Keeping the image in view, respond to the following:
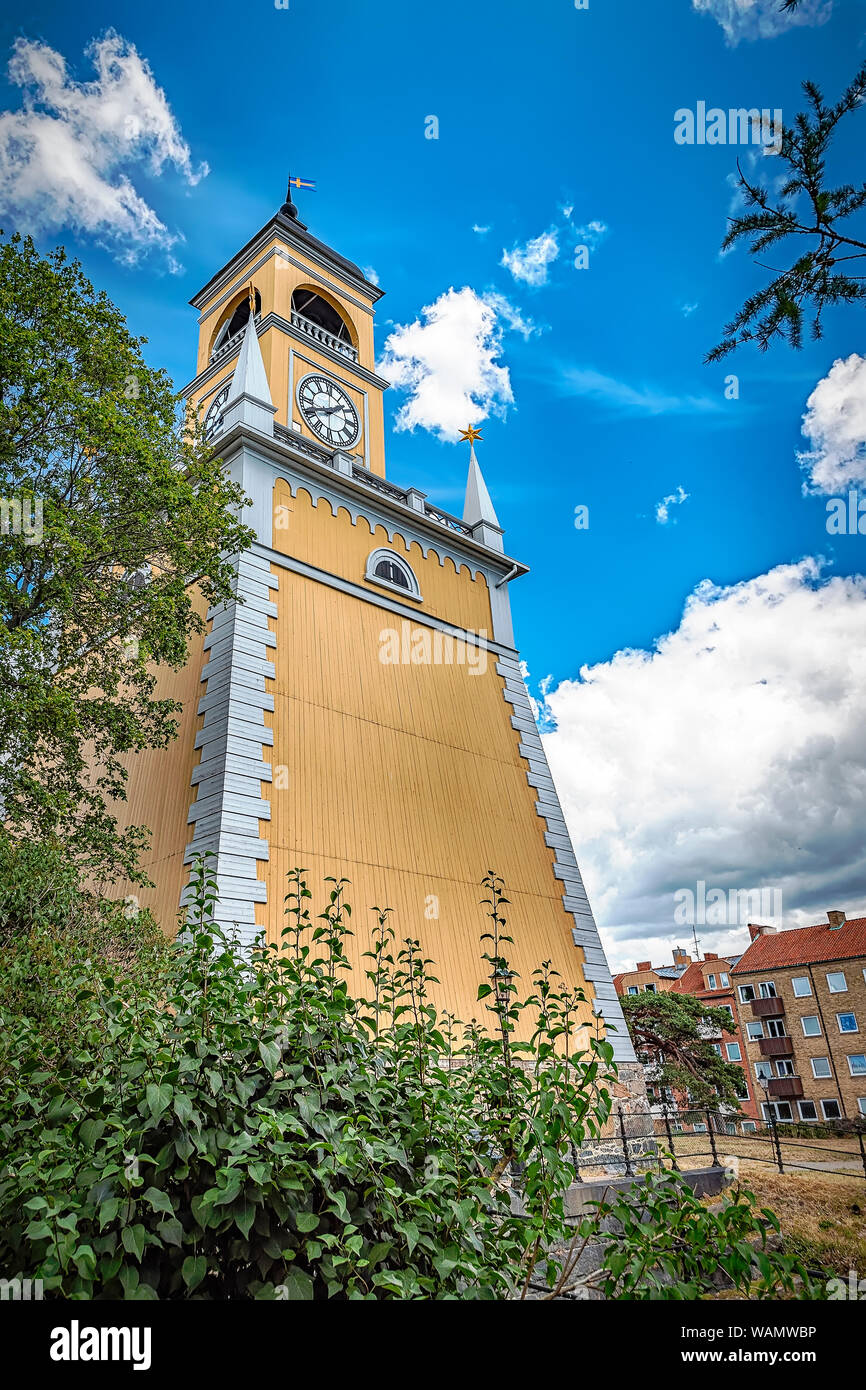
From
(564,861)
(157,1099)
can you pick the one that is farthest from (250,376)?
(157,1099)

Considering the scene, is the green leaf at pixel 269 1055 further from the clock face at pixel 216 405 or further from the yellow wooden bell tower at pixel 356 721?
the clock face at pixel 216 405

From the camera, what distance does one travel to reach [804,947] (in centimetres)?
4281

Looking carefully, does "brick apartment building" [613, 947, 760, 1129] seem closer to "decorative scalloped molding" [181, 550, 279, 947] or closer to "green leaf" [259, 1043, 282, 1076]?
"decorative scalloped molding" [181, 550, 279, 947]

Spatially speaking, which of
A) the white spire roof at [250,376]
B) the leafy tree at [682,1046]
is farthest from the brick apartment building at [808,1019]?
the white spire roof at [250,376]

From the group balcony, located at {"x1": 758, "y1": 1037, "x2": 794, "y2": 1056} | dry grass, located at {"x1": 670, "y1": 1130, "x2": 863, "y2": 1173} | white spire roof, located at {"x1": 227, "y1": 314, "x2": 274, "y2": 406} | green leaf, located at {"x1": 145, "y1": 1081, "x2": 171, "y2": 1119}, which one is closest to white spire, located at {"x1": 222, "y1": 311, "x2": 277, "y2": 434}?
white spire roof, located at {"x1": 227, "y1": 314, "x2": 274, "y2": 406}

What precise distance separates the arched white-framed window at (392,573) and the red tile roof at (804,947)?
35552mm

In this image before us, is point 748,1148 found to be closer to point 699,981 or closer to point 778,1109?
point 778,1109

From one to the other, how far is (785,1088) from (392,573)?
41913 millimetres

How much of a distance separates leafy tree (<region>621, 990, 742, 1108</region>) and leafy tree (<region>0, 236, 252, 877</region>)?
19.0 m

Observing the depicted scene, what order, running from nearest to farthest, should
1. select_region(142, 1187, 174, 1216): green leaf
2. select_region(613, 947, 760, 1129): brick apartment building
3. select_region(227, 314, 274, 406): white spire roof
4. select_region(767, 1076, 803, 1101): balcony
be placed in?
select_region(142, 1187, 174, 1216): green leaf
select_region(227, 314, 274, 406): white spire roof
select_region(767, 1076, 803, 1101): balcony
select_region(613, 947, 760, 1129): brick apartment building

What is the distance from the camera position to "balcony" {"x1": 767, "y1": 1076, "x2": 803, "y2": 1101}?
42.1 metres

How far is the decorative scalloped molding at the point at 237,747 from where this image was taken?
31.1 feet

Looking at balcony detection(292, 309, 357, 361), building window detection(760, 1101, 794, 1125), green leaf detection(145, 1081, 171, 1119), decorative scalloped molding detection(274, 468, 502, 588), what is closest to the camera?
green leaf detection(145, 1081, 171, 1119)
